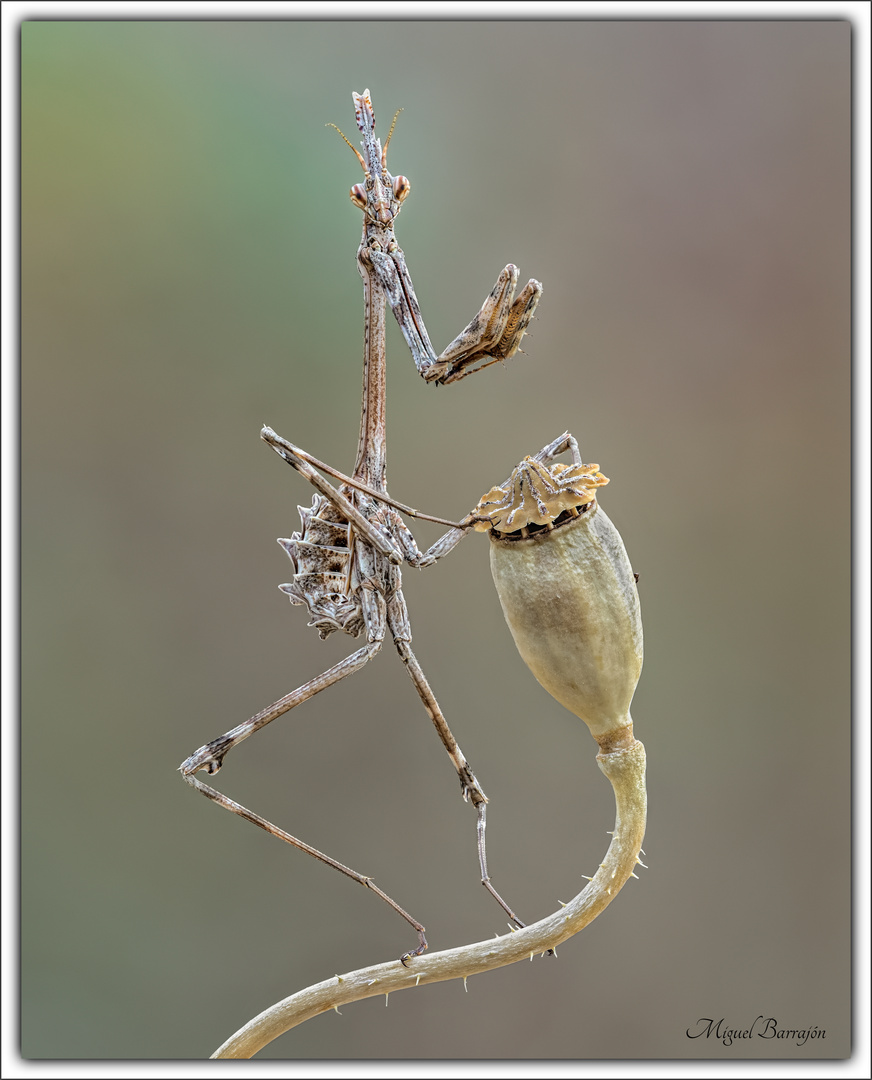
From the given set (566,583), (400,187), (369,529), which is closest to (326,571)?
(369,529)

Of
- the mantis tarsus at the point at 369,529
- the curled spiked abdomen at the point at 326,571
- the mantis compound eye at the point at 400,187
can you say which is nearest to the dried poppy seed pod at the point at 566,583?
the mantis tarsus at the point at 369,529

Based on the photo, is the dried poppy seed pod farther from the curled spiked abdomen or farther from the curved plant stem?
the curled spiked abdomen

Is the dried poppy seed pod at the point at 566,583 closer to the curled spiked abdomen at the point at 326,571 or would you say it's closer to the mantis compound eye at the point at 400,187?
the curled spiked abdomen at the point at 326,571

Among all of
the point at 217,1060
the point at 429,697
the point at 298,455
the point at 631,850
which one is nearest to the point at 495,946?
the point at 631,850

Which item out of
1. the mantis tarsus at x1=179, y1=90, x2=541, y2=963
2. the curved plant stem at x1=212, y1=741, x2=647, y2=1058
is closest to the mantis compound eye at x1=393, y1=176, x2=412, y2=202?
the mantis tarsus at x1=179, y1=90, x2=541, y2=963

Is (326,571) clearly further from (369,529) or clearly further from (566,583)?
(566,583)
